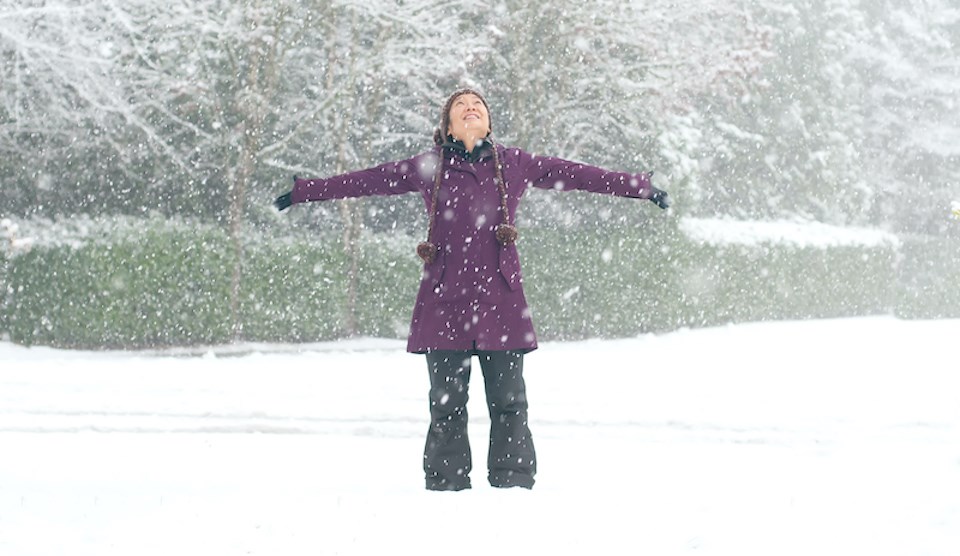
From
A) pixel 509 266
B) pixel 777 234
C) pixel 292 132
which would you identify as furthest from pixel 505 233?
pixel 777 234

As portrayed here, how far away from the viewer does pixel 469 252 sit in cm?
597

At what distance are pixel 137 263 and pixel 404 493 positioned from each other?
990cm

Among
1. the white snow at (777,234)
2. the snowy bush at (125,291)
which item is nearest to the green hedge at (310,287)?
the snowy bush at (125,291)

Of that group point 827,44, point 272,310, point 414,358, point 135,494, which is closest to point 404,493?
point 135,494

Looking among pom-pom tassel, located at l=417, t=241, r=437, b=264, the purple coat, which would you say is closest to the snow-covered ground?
the purple coat

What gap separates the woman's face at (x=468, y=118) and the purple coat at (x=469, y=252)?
0.10 meters

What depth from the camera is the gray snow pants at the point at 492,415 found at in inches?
236

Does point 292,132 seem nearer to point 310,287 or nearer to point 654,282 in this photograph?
point 310,287

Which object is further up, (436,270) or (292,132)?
(436,270)

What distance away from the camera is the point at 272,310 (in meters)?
16.1

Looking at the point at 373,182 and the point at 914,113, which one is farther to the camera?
the point at 914,113

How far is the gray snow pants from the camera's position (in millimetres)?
6000

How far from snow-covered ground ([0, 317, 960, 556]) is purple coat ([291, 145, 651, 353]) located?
0.76 meters

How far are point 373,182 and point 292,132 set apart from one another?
11.1m
